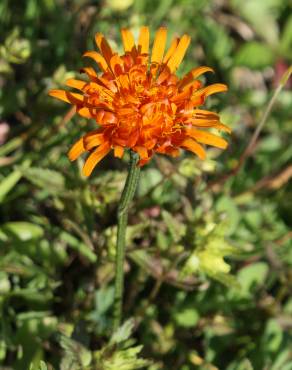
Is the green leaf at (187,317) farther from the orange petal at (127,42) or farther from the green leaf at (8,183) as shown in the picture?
the orange petal at (127,42)

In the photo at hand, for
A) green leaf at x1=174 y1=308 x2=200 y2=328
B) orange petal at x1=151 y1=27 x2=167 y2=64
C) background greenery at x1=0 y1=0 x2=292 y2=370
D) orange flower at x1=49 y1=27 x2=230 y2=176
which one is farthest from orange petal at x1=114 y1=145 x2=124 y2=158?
green leaf at x1=174 y1=308 x2=200 y2=328

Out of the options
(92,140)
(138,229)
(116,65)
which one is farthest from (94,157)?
(138,229)

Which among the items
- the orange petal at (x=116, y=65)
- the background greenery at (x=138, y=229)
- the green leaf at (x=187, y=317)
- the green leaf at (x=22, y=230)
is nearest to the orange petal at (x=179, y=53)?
the orange petal at (x=116, y=65)

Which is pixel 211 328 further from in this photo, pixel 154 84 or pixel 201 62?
pixel 201 62

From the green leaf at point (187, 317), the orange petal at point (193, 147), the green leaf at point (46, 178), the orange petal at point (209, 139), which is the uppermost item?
the orange petal at point (209, 139)

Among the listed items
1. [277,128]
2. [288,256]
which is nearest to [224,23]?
[277,128]

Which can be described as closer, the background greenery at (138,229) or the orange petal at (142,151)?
the orange petal at (142,151)

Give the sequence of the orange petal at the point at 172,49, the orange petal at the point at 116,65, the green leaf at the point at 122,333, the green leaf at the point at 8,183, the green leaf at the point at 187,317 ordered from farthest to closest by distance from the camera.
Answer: the green leaf at the point at 187,317
the green leaf at the point at 8,183
the green leaf at the point at 122,333
the orange petal at the point at 172,49
the orange petal at the point at 116,65
